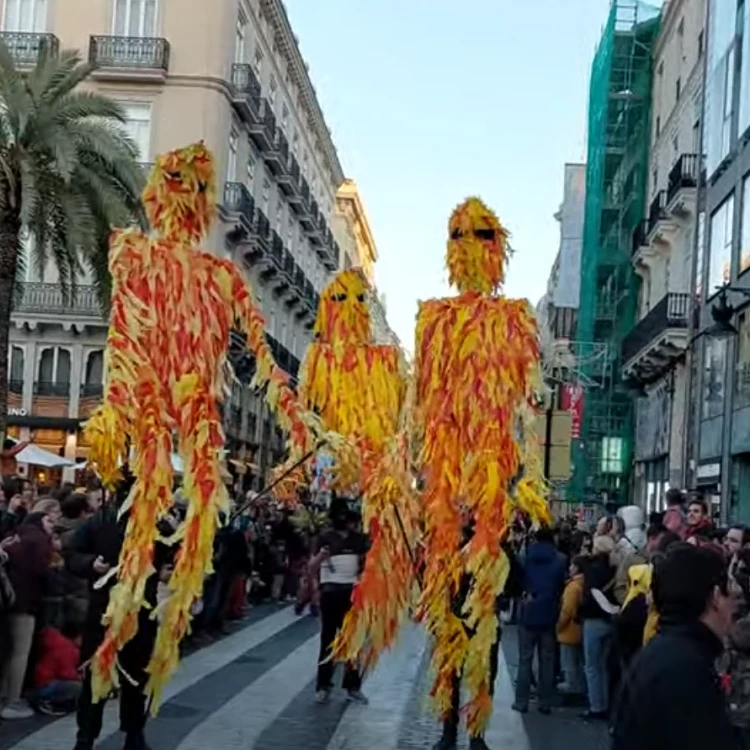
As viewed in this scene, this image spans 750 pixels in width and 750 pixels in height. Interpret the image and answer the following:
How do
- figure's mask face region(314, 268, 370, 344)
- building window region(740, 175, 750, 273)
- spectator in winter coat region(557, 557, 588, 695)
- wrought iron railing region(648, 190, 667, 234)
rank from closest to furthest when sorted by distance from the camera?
1. spectator in winter coat region(557, 557, 588, 695)
2. figure's mask face region(314, 268, 370, 344)
3. building window region(740, 175, 750, 273)
4. wrought iron railing region(648, 190, 667, 234)

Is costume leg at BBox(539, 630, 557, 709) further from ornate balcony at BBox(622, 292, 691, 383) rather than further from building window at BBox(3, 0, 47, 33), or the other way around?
building window at BBox(3, 0, 47, 33)

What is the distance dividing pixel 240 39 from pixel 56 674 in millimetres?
32802

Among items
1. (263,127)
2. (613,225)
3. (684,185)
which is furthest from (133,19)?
(613,225)

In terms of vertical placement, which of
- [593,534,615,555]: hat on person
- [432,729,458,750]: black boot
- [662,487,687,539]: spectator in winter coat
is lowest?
[432,729,458,750]: black boot

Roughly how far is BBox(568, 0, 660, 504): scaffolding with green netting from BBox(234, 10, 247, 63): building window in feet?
36.4

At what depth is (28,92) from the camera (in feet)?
65.5

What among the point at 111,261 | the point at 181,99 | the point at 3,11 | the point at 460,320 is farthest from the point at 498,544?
the point at 3,11

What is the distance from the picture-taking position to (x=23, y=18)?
39.1 m

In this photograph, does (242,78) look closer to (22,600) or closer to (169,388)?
(22,600)

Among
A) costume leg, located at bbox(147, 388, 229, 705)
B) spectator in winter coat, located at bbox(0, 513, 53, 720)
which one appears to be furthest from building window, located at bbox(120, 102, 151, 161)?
costume leg, located at bbox(147, 388, 229, 705)

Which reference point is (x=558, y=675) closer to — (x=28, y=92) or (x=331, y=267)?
(x=28, y=92)

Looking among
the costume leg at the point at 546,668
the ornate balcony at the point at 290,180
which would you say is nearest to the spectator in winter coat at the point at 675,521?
the costume leg at the point at 546,668

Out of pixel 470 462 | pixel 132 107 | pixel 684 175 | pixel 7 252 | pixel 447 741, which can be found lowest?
pixel 447 741

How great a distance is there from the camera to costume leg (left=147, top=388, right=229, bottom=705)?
321 inches
